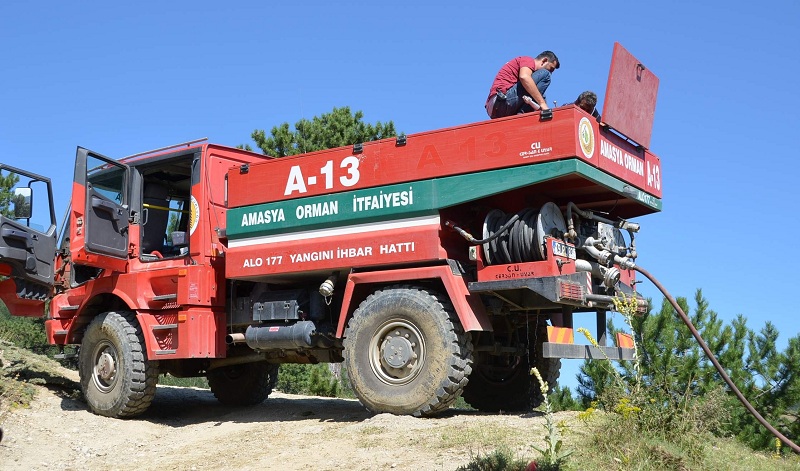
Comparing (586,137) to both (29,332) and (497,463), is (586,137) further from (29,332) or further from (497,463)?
(29,332)

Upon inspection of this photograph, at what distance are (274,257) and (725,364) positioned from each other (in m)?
6.25

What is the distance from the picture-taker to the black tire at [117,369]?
34.1ft

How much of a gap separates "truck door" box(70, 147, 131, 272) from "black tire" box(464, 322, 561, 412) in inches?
184

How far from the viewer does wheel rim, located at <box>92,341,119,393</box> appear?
10625 millimetres

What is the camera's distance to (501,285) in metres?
8.11

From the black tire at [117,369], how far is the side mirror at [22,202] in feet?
5.45

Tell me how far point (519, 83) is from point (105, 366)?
614 centimetres

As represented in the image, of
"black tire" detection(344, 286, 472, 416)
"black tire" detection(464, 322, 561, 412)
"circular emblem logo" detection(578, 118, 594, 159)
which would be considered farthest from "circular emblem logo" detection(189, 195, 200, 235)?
"circular emblem logo" detection(578, 118, 594, 159)

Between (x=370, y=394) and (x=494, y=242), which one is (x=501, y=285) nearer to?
(x=494, y=242)

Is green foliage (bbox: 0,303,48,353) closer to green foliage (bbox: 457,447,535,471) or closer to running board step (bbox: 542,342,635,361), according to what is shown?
running board step (bbox: 542,342,635,361)

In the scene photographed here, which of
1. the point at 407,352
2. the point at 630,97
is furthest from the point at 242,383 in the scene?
the point at 630,97

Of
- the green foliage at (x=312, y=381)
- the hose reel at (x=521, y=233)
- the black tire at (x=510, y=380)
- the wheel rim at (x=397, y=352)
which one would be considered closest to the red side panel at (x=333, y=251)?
the hose reel at (x=521, y=233)

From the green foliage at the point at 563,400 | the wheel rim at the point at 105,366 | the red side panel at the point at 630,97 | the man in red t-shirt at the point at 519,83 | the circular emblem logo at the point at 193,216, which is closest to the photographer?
the red side panel at the point at 630,97

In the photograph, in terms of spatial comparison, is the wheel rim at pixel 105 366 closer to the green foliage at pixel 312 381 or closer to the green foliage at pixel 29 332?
the green foliage at pixel 312 381
